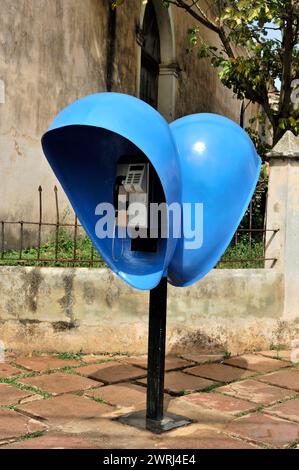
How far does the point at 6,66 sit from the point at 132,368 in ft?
11.3

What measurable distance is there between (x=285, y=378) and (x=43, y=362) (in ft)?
6.55

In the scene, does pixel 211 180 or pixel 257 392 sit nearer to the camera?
pixel 211 180

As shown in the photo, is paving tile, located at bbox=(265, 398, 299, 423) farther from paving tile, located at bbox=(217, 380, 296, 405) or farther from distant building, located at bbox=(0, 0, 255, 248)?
distant building, located at bbox=(0, 0, 255, 248)

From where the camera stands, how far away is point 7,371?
14.7 ft

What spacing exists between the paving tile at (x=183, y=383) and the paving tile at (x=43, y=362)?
74 cm

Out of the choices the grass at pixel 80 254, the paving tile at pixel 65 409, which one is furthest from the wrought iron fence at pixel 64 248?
the paving tile at pixel 65 409

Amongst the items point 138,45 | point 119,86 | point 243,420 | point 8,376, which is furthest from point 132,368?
point 138,45

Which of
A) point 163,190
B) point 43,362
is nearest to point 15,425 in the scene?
point 43,362

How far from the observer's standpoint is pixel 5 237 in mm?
5984

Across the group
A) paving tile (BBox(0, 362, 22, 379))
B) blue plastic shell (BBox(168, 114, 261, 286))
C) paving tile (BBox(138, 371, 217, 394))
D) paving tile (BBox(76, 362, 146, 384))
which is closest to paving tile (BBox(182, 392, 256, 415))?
paving tile (BBox(138, 371, 217, 394))

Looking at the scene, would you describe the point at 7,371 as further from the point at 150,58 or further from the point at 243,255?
the point at 150,58

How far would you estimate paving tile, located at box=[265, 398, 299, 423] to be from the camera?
3679 mm

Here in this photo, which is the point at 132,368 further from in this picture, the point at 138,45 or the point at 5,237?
the point at 138,45

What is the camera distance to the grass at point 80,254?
523cm
